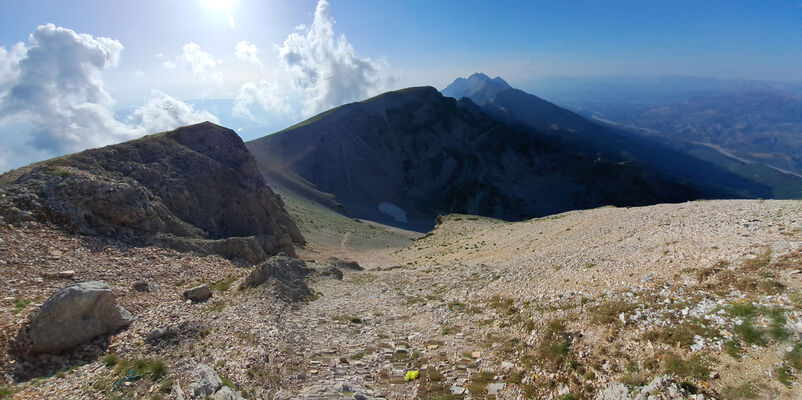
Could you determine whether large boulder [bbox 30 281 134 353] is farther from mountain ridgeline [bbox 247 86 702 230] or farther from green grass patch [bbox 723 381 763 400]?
mountain ridgeline [bbox 247 86 702 230]

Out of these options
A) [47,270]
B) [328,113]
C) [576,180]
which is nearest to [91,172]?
[47,270]

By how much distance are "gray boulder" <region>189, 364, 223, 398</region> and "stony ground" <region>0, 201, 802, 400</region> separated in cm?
43

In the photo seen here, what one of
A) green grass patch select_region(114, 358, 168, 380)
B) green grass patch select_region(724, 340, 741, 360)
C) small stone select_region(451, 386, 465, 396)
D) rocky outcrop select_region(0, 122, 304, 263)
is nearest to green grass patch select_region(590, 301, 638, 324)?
green grass patch select_region(724, 340, 741, 360)

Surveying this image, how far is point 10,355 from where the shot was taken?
10219 millimetres

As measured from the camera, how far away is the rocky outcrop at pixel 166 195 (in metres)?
20.8

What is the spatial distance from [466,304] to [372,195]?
100320mm

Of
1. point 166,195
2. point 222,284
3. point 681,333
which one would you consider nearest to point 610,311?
point 681,333

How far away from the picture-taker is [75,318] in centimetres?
1153

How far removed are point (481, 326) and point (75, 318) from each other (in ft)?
46.6

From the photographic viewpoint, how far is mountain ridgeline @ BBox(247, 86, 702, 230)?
113m

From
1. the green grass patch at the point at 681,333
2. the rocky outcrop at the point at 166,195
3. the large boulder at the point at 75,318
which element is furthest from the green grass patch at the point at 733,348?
the rocky outcrop at the point at 166,195

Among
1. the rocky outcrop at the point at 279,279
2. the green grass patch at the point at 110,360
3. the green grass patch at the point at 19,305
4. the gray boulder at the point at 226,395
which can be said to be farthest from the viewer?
the rocky outcrop at the point at 279,279

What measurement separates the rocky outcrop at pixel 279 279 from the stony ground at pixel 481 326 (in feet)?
2.57

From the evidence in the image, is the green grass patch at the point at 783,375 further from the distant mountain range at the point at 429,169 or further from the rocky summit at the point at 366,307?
the distant mountain range at the point at 429,169
